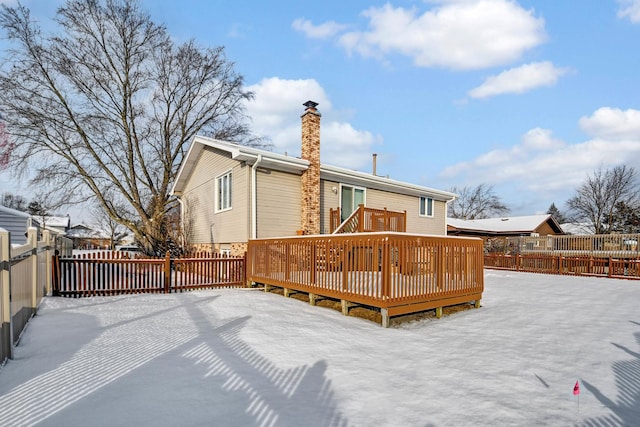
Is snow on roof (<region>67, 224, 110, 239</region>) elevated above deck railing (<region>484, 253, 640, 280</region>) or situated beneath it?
elevated above

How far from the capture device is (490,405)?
3.33 meters

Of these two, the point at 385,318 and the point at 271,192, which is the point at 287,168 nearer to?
the point at 271,192

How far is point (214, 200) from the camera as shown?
15336 mm

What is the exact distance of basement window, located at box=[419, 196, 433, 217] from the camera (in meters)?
18.7

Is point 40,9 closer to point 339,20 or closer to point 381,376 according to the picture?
point 339,20

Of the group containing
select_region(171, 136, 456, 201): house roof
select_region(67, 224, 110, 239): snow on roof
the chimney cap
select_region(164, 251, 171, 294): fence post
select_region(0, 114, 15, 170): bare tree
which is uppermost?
the chimney cap

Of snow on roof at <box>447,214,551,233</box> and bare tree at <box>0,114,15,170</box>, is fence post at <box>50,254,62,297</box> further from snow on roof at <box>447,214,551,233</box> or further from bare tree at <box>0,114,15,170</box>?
snow on roof at <box>447,214,551,233</box>

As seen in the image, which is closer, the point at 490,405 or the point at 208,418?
the point at 208,418

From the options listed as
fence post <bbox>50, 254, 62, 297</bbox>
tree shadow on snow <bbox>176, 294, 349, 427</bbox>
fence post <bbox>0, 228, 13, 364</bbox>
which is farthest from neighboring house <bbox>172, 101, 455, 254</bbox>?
fence post <bbox>0, 228, 13, 364</bbox>

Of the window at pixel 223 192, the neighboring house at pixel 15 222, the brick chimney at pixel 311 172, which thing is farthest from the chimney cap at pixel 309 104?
the neighboring house at pixel 15 222

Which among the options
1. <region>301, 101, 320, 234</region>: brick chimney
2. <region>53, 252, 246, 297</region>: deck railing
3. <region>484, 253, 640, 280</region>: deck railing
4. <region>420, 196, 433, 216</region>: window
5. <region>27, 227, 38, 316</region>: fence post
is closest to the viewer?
<region>27, 227, 38, 316</region>: fence post

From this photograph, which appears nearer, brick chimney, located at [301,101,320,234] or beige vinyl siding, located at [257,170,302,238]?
beige vinyl siding, located at [257,170,302,238]

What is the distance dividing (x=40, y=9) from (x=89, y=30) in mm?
2202

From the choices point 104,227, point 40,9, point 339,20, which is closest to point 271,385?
point 339,20
